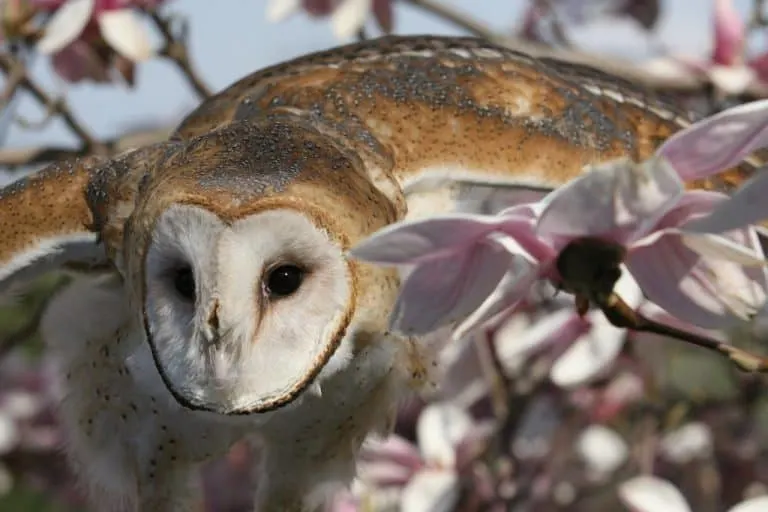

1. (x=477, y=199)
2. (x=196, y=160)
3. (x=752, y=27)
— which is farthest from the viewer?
(x=752, y=27)

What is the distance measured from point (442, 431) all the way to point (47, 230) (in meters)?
0.63

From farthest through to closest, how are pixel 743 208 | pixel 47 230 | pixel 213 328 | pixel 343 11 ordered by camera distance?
pixel 343 11 < pixel 47 230 < pixel 213 328 < pixel 743 208

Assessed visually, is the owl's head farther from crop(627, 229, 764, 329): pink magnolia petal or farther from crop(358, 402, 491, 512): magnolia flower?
crop(358, 402, 491, 512): magnolia flower

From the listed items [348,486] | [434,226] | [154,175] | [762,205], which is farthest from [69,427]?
[762,205]

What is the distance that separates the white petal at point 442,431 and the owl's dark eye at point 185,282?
77 centimetres

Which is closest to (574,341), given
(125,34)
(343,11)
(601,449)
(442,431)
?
(442,431)

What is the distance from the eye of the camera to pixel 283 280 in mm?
858

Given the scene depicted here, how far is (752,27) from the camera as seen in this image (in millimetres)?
1656

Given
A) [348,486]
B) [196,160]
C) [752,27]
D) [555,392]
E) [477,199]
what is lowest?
[555,392]

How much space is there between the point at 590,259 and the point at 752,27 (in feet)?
Result: 3.05

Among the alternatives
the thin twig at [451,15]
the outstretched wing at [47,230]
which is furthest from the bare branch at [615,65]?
the outstretched wing at [47,230]

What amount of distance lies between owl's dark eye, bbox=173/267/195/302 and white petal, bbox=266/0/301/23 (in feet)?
2.68

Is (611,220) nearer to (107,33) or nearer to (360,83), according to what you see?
(360,83)

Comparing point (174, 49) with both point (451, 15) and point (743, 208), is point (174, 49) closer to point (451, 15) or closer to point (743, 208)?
point (451, 15)
